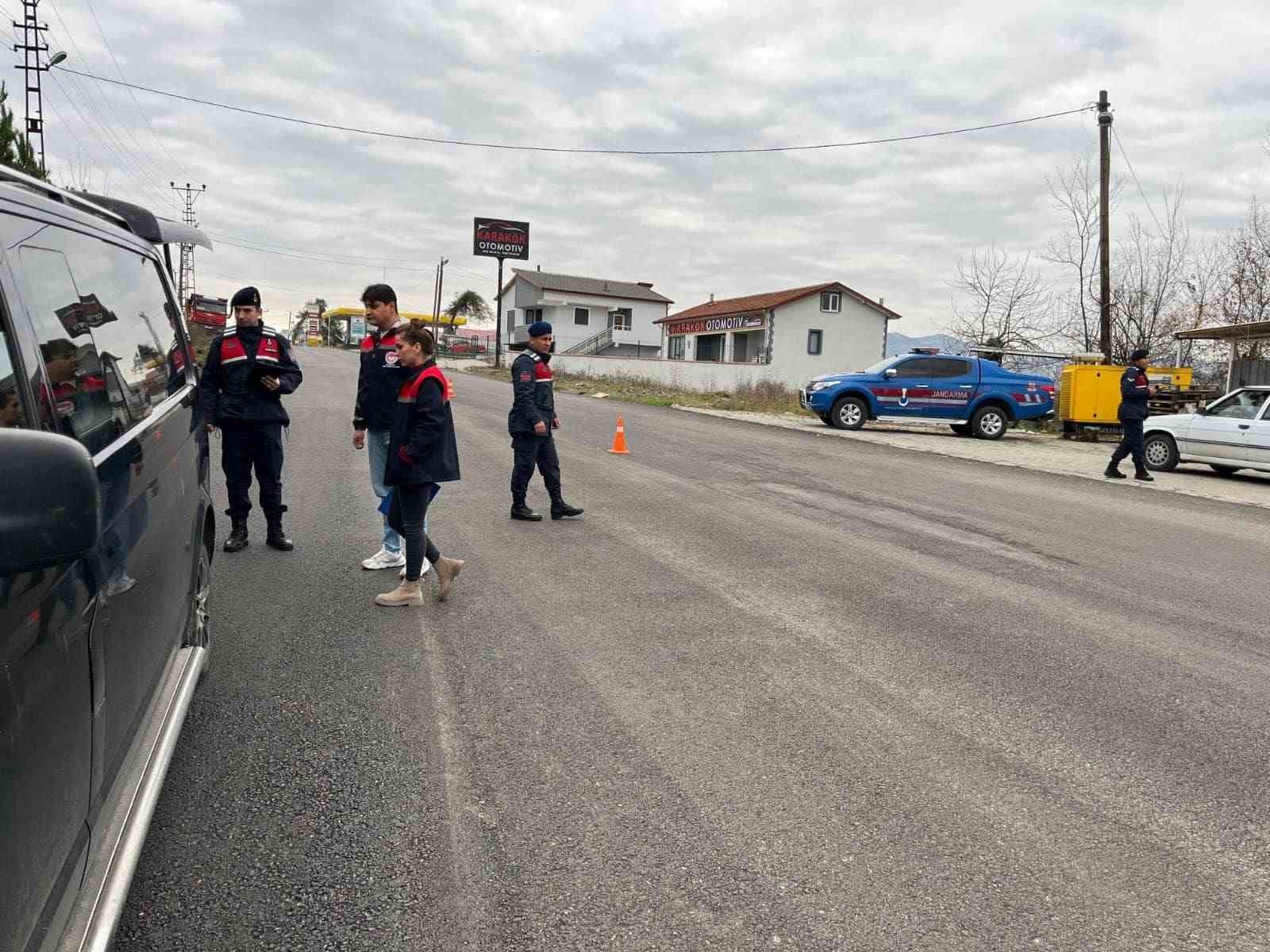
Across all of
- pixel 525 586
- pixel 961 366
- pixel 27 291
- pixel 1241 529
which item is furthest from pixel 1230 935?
pixel 961 366

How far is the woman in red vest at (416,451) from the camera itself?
5.48 meters

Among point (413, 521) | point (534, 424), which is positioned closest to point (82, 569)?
point (413, 521)

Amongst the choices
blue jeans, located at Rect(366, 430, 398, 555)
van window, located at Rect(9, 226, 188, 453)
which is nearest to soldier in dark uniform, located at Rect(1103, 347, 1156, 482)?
blue jeans, located at Rect(366, 430, 398, 555)

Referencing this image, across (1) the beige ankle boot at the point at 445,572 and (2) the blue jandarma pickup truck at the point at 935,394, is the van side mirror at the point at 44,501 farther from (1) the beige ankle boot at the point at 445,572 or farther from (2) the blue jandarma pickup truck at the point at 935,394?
(2) the blue jandarma pickup truck at the point at 935,394

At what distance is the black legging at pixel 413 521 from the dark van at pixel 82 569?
1795 mm

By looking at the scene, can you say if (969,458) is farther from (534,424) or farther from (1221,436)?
(534,424)

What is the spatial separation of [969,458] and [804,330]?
4234 cm

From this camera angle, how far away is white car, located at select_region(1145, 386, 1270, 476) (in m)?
14.2

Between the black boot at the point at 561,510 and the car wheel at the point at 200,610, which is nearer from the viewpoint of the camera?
the car wheel at the point at 200,610

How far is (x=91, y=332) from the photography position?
9.16ft

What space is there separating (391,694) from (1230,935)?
3.21 metres

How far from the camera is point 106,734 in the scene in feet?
7.36

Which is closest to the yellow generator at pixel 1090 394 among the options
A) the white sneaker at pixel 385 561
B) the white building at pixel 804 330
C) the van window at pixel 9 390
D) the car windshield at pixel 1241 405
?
the car windshield at pixel 1241 405

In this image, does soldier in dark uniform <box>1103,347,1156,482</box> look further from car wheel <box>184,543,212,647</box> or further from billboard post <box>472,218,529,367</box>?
billboard post <box>472,218,529,367</box>
